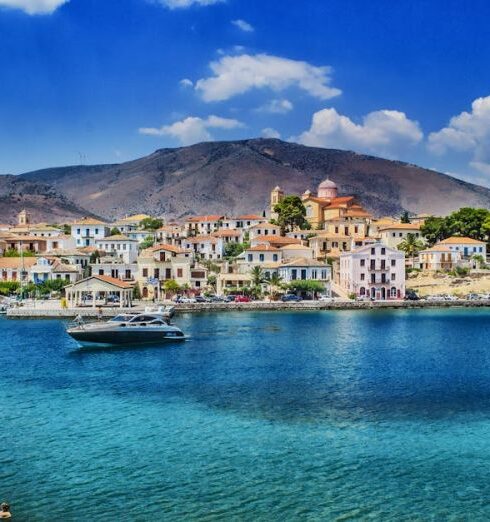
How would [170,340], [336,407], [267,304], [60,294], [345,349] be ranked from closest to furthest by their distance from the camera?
1. [336,407]
2. [345,349]
3. [170,340]
4. [267,304]
5. [60,294]

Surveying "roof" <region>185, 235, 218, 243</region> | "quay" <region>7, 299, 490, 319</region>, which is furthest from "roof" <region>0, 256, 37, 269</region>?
"roof" <region>185, 235, 218, 243</region>

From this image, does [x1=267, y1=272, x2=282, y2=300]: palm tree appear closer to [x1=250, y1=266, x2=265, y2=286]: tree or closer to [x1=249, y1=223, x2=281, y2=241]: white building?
[x1=250, y1=266, x2=265, y2=286]: tree

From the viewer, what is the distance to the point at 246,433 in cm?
2447

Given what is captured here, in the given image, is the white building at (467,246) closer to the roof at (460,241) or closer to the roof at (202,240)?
the roof at (460,241)

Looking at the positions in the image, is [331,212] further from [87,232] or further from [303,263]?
[87,232]

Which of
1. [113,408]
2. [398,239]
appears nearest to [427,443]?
[113,408]

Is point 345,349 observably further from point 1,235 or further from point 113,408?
point 1,235

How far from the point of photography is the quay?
68.9 m

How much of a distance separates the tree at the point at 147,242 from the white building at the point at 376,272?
35.9 metres

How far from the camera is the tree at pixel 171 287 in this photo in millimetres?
81188

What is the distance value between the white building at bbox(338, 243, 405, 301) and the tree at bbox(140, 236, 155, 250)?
35895 mm

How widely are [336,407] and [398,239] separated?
79789 millimetres

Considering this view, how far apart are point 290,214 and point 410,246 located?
22.1 m

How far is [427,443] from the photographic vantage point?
23281 mm
